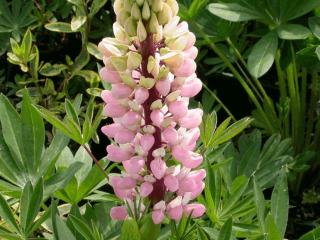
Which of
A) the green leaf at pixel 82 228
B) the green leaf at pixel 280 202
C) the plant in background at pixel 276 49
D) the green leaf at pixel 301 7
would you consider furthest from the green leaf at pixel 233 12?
the green leaf at pixel 82 228

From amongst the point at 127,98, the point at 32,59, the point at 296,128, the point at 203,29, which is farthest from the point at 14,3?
the point at 127,98

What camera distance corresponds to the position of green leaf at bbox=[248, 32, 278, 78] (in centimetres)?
205

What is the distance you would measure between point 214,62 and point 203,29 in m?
0.23

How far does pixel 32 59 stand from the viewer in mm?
2334

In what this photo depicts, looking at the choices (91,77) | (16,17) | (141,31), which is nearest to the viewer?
(141,31)

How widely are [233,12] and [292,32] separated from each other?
0.21 m

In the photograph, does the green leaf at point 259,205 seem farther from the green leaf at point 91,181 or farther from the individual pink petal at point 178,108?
the green leaf at point 91,181

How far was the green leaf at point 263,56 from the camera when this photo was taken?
2049 millimetres

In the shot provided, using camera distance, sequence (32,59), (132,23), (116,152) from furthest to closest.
A: (32,59) < (116,152) < (132,23)

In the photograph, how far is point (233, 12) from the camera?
6.92 feet

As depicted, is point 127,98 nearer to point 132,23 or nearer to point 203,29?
point 132,23

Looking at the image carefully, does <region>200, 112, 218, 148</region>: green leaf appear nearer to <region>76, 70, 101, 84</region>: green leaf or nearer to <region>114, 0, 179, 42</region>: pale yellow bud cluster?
<region>114, 0, 179, 42</region>: pale yellow bud cluster

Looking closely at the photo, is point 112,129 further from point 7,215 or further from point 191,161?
point 7,215

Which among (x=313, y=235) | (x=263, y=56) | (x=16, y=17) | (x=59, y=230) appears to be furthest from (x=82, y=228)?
(x=16, y=17)
